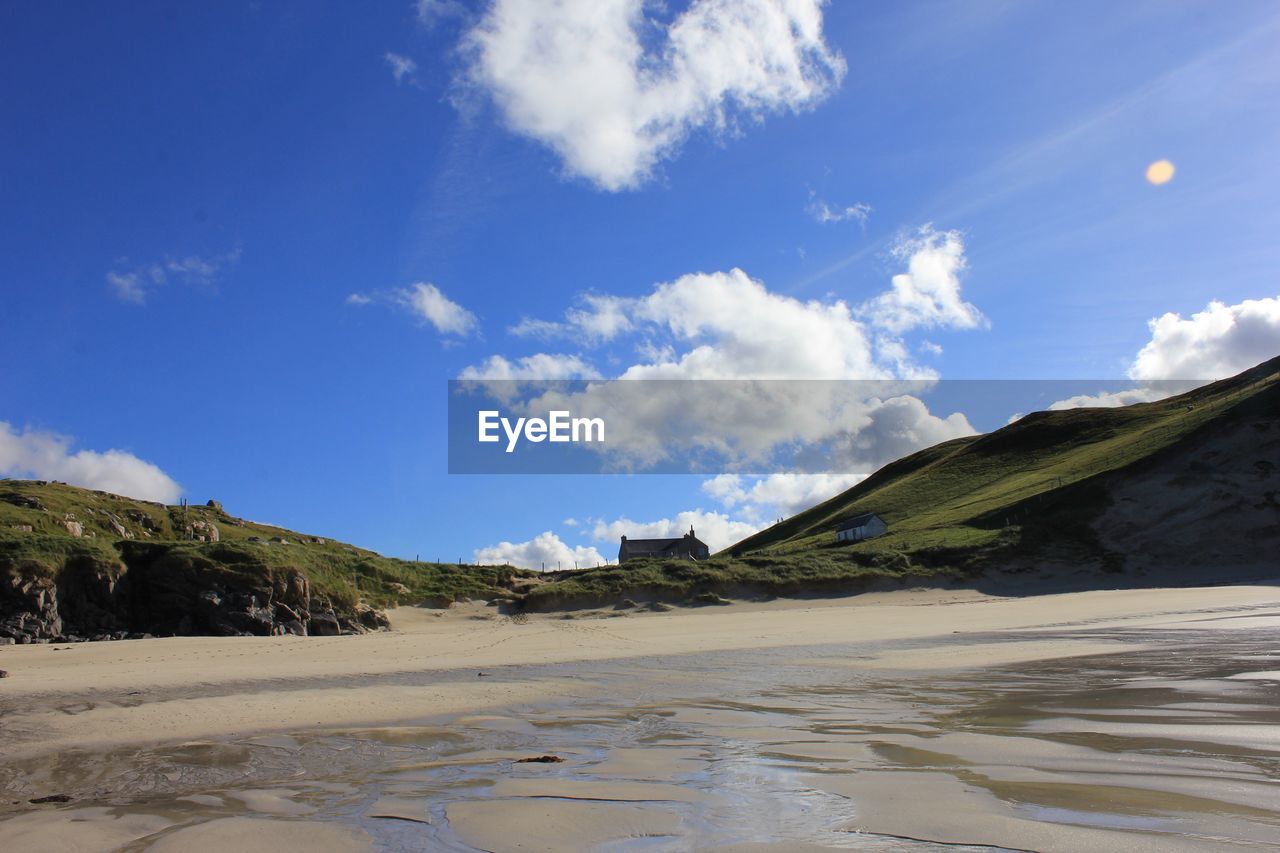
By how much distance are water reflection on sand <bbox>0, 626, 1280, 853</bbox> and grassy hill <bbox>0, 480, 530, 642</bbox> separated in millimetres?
18184

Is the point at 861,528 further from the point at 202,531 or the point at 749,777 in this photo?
the point at 749,777

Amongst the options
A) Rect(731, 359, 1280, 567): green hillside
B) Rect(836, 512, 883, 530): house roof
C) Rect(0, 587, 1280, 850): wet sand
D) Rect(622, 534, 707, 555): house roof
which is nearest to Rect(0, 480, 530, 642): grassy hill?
Rect(0, 587, 1280, 850): wet sand

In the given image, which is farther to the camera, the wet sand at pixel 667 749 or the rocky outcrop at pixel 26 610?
the rocky outcrop at pixel 26 610

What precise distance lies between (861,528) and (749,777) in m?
63.0

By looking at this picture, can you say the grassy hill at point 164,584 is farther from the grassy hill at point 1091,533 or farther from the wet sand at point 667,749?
the grassy hill at point 1091,533

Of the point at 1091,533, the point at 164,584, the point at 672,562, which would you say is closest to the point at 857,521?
the point at 1091,533

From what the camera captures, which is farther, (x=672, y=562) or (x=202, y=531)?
(x=202, y=531)

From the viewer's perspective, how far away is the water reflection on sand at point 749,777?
14.6 ft

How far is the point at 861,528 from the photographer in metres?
66.1

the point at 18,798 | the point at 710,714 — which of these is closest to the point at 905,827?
the point at 710,714

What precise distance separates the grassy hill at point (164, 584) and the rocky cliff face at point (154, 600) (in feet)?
0.10

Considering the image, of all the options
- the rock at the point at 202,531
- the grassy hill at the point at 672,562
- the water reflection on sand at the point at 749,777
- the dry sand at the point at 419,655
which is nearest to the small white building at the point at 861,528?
the grassy hill at the point at 672,562

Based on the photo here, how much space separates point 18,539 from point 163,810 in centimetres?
2282

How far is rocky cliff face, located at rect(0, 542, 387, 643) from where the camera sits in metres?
21.6
